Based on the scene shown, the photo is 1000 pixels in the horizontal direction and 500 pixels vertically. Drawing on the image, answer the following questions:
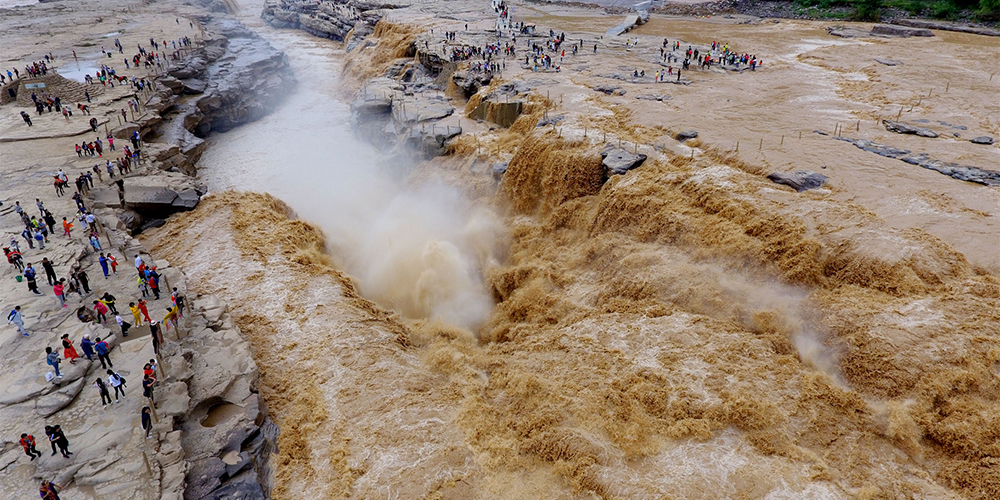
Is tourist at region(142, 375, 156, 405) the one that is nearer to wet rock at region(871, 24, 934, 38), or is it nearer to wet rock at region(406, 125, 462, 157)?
wet rock at region(406, 125, 462, 157)

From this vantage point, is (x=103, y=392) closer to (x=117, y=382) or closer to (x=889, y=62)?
(x=117, y=382)

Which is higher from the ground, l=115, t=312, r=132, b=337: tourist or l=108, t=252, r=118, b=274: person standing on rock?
l=108, t=252, r=118, b=274: person standing on rock

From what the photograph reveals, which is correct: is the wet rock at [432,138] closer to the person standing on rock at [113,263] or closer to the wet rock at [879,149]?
the person standing on rock at [113,263]

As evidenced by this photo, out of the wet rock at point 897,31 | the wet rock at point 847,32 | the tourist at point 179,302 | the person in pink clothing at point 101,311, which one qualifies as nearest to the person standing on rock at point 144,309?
the tourist at point 179,302

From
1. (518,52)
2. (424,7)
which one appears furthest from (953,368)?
(424,7)

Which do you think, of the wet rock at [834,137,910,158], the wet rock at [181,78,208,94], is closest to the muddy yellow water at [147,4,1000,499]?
the wet rock at [834,137,910,158]

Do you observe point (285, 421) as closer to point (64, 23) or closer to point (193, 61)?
point (193, 61)

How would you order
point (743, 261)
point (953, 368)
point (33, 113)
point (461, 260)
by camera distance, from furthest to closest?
1. point (33, 113)
2. point (461, 260)
3. point (743, 261)
4. point (953, 368)
